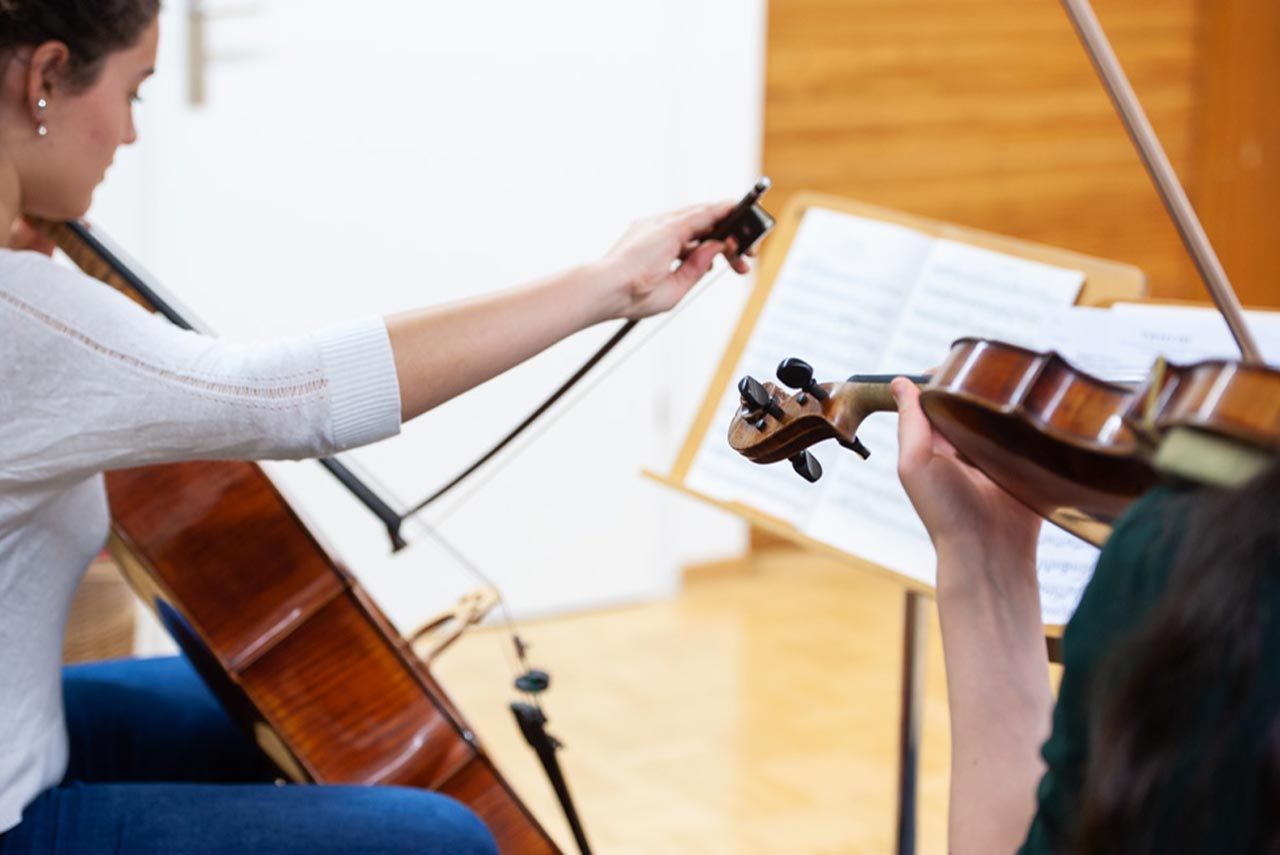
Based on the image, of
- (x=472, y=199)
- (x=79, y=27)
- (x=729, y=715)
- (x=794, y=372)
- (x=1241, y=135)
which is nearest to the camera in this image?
(x=794, y=372)

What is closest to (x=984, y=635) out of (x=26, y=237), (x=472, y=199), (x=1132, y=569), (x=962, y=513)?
(x=962, y=513)

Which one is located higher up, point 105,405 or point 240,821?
point 105,405

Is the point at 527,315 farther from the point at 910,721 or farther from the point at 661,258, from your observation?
the point at 910,721

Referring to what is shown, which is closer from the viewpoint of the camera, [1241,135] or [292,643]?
[292,643]

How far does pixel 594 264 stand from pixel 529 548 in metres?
2.01

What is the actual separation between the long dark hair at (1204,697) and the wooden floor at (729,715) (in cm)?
168

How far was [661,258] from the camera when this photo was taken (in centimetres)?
128

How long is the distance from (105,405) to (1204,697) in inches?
30.5

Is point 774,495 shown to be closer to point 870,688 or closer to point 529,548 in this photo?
point 870,688

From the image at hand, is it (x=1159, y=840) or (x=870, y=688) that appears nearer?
(x=1159, y=840)

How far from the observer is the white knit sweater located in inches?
42.7

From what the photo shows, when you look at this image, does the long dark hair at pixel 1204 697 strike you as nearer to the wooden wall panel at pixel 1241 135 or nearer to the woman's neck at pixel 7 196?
the woman's neck at pixel 7 196

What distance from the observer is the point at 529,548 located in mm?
3211

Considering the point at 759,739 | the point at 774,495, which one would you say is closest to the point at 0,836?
the point at 774,495
